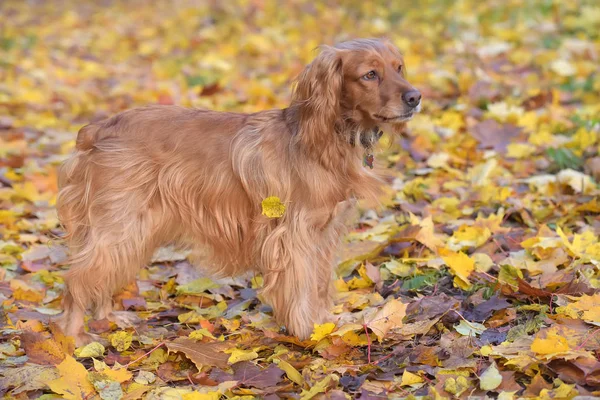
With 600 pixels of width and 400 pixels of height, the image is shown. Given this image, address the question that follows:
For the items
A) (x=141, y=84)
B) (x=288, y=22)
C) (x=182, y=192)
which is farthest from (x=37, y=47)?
(x=182, y=192)

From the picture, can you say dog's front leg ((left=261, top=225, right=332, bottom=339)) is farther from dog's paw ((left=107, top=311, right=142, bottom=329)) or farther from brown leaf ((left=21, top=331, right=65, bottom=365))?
brown leaf ((left=21, top=331, right=65, bottom=365))

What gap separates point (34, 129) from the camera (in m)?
7.59

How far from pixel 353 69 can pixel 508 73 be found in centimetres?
488

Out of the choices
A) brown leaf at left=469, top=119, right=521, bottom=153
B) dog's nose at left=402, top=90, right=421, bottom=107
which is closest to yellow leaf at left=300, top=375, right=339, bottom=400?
dog's nose at left=402, top=90, right=421, bottom=107

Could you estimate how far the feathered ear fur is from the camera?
3.90 metres

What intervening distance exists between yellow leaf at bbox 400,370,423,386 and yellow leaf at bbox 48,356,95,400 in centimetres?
140

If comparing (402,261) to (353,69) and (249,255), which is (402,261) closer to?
(249,255)

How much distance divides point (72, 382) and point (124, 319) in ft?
3.31

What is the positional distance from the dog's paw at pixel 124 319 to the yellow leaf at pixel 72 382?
862 millimetres

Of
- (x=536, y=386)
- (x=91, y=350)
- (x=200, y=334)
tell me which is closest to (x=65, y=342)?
(x=91, y=350)

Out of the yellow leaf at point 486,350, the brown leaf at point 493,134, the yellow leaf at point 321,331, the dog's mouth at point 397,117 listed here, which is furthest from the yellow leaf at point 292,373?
the brown leaf at point 493,134

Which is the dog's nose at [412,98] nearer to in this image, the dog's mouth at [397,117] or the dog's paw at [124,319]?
the dog's mouth at [397,117]

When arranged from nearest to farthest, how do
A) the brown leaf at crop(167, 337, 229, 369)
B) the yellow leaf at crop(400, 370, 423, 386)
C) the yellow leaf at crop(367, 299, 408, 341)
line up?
the yellow leaf at crop(400, 370, 423, 386)
the brown leaf at crop(167, 337, 229, 369)
the yellow leaf at crop(367, 299, 408, 341)

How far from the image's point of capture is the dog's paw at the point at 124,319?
14.5 feet
